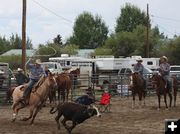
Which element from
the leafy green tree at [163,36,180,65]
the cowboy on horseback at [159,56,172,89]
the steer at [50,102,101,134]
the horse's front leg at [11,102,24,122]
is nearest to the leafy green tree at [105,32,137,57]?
the leafy green tree at [163,36,180,65]

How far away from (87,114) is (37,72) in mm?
3666

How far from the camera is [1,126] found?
40.5ft

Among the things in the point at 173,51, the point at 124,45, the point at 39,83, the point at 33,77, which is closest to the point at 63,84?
the point at 33,77

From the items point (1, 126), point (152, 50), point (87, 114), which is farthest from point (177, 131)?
point (152, 50)

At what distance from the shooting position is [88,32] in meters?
99.6

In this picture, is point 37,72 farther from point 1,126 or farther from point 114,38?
point 114,38

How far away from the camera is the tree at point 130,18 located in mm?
95500

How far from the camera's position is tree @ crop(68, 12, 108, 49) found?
99250mm

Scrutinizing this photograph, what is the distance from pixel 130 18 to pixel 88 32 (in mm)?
10052

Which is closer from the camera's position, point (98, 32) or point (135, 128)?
point (135, 128)

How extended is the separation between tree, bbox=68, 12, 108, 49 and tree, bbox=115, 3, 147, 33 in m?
5.71

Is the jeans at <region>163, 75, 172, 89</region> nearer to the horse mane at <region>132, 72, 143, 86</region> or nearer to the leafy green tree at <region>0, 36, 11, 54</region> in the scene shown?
the horse mane at <region>132, 72, 143, 86</region>

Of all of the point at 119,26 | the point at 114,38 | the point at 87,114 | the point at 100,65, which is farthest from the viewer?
the point at 119,26

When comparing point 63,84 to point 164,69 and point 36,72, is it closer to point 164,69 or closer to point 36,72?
point 164,69
